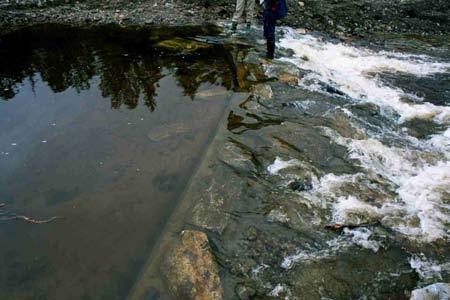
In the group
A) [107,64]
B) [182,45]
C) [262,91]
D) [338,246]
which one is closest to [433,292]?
[338,246]

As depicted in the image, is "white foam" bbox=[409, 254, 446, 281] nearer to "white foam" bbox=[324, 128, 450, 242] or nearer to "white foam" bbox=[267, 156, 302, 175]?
"white foam" bbox=[324, 128, 450, 242]

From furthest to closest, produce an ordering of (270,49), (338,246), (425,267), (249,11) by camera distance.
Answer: (249,11) → (270,49) → (338,246) → (425,267)

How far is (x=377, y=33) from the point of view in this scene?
1243cm

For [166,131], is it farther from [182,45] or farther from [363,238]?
[182,45]

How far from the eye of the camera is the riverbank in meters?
12.9

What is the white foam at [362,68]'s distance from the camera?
8.34 metres

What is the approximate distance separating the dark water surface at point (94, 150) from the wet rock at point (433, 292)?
3.13m

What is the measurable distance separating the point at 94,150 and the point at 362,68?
7.05 metres

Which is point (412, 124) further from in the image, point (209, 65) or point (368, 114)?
point (209, 65)

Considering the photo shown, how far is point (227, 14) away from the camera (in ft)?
44.8

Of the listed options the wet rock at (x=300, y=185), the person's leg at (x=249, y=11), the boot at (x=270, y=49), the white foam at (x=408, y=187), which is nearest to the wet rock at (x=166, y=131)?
the wet rock at (x=300, y=185)

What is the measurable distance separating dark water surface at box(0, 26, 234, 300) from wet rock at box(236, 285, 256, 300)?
1227 millimetres

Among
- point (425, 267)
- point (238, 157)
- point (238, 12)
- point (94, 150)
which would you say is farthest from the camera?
point (238, 12)

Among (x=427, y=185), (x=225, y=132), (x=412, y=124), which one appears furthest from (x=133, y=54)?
(x=427, y=185)
